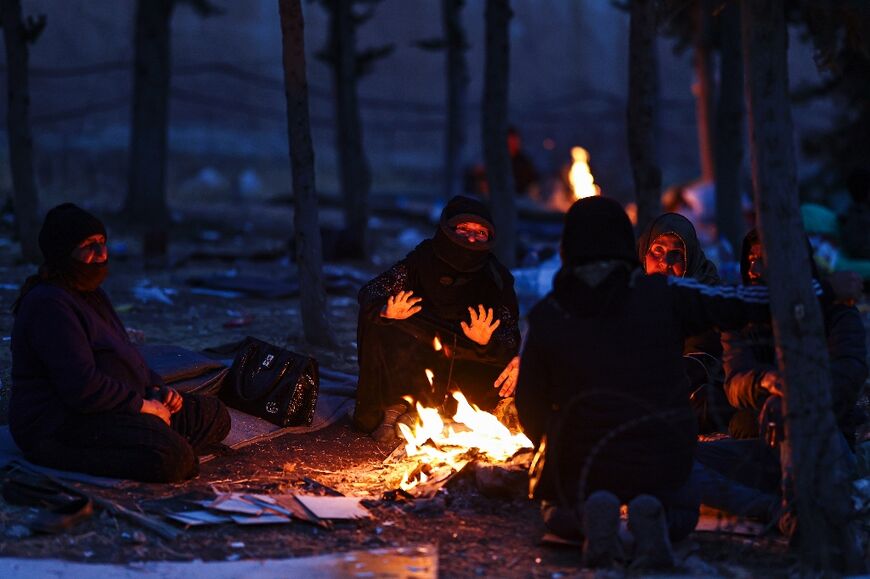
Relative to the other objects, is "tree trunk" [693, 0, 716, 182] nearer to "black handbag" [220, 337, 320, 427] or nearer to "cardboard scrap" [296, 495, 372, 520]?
"black handbag" [220, 337, 320, 427]

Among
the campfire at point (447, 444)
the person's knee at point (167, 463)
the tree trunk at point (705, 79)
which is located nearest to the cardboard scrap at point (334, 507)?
the campfire at point (447, 444)

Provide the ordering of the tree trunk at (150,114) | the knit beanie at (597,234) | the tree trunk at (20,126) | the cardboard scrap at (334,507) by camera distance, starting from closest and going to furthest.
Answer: the knit beanie at (597,234) < the cardboard scrap at (334,507) < the tree trunk at (20,126) < the tree trunk at (150,114)

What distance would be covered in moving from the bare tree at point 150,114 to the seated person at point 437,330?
34.8 feet

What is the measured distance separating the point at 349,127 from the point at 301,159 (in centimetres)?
694

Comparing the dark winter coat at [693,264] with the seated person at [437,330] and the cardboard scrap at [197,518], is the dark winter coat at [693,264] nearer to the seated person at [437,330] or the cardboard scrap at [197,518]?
the seated person at [437,330]

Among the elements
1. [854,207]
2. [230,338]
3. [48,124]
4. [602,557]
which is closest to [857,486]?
[602,557]

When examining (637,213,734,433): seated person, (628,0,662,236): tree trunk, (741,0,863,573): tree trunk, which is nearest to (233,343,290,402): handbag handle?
(637,213,734,433): seated person

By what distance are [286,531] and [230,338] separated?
4.50 meters

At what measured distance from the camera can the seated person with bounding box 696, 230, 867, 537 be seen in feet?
15.5

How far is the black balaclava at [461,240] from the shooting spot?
658 centimetres

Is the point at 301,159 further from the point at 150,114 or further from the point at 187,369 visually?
the point at 150,114

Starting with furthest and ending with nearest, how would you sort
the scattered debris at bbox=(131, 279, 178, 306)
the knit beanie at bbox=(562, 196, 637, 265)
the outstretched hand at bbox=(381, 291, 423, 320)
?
the scattered debris at bbox=(131, 279, 178, 306) → the outstretched hand at bbox=(381, 291, 423, 320) → the knit beanie at bbox=(562, 196, 637, 265)

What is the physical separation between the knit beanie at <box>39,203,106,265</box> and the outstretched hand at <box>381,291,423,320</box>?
1.73 meters

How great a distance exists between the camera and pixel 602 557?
4.39m
